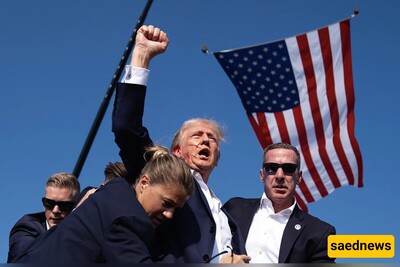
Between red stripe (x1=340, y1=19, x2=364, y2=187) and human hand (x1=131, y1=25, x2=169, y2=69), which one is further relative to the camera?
red stripe (x1=340, y1=19, x2=364, y2=187)

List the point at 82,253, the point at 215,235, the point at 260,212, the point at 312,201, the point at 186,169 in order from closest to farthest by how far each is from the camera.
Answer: the point at 82,253 < the point at 186,169 < the point at 215,235 < the point at 260,212 < the point at 312,201

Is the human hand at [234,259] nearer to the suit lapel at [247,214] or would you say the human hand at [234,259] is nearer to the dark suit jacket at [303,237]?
the dark suit jacket at [303,237]

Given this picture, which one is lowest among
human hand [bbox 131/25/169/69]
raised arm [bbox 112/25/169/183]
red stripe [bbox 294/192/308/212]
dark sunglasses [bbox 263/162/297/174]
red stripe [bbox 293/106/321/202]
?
red stripe [bbox 294/192/308/212]

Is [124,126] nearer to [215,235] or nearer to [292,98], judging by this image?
[215,235]

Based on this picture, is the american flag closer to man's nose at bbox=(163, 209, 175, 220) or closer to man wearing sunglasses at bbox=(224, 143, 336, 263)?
man wearing sunglasses at bbox=(224, 143, 336, 263)

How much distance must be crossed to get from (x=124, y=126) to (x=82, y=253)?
798mm

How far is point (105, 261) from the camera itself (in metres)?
3.42

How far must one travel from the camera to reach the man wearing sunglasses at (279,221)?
205 inches

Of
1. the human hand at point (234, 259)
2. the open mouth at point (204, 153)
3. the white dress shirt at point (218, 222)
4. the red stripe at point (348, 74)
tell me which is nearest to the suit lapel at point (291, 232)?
the white dress shirt at point (218, 222)

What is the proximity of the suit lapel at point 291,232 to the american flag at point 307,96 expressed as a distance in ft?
18.5

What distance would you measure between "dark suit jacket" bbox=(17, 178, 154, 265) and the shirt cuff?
73cm

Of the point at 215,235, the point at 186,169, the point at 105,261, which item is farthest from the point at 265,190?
the point at 105,261

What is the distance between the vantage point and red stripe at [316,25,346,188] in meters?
11.1

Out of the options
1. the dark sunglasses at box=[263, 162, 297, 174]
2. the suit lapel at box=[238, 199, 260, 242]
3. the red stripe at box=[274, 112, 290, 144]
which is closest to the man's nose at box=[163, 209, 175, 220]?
the suit lapel at box=[238, 199, 260, 242]
